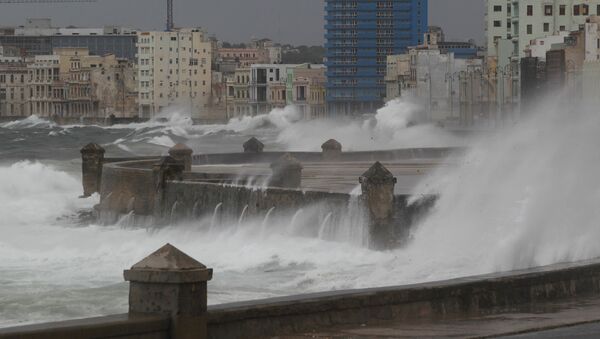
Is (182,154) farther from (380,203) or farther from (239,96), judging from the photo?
(239,96)

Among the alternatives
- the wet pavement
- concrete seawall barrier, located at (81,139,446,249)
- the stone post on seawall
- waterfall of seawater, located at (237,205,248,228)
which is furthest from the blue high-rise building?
the wet pavement

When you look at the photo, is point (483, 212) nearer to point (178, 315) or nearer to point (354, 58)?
point (178, 315)

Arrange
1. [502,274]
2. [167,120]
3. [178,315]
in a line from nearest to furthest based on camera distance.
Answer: [178,315], [502,274], [167,120]

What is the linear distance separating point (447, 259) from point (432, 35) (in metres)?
159

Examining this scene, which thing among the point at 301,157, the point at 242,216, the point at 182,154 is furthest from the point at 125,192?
the point at 301,157

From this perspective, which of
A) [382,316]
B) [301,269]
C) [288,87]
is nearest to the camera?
[382,316]

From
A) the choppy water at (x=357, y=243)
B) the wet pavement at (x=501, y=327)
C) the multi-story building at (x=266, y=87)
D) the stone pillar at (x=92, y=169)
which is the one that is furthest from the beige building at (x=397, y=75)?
the wet pavement at (x=501, y=327)

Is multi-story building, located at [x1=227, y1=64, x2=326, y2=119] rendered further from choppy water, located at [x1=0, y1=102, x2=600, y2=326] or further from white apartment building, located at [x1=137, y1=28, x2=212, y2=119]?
choppy water, located at [x1=0, y1=102, x2=600, y2=326]

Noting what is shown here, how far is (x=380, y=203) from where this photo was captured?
840 inches

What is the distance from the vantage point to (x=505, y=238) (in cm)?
1853

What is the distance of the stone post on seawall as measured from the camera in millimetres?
28828

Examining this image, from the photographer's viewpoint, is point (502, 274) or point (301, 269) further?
point (301, 269)

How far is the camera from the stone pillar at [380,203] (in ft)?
69.9

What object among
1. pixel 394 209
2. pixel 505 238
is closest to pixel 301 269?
pixel 394 209
